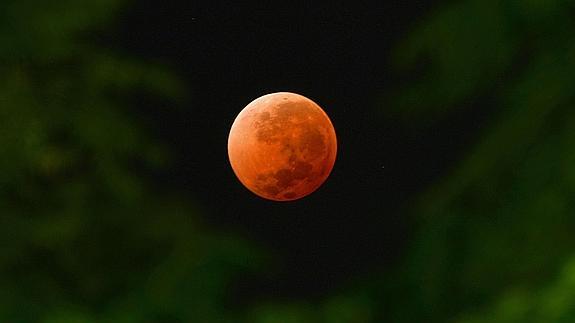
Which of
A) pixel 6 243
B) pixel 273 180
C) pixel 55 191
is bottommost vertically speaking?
pixel 273 180

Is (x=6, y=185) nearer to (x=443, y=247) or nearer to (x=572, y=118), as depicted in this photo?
(x=443, y=247)

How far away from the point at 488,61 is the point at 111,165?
6.64 ft

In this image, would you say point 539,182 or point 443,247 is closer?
point 539,182

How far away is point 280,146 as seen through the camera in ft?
16.6

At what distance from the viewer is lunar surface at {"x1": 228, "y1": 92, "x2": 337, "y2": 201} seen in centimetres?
508

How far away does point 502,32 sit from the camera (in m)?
5.93

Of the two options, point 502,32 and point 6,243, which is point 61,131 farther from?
point 502,32

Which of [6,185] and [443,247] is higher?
[6,185]

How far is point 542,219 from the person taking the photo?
533 cm

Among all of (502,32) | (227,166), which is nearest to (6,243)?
(227,166)

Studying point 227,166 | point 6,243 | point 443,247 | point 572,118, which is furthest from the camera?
point 227,166

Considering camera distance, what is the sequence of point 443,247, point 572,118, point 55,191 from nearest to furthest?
point 572,118, point 443,247, point 55,191

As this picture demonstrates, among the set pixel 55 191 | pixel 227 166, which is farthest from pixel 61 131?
pixel 227 166

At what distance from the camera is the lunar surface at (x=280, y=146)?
5.08 m
